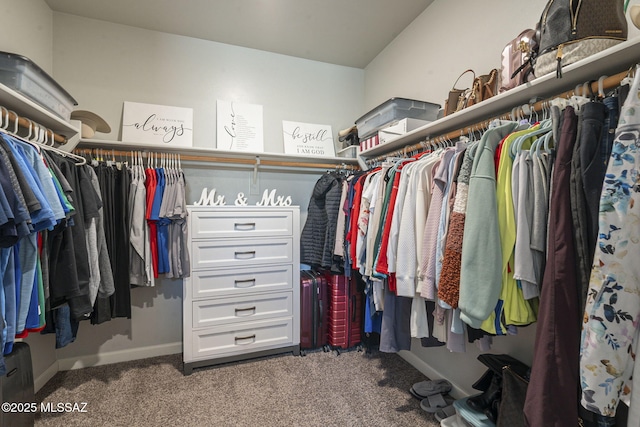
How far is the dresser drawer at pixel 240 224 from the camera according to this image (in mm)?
2021

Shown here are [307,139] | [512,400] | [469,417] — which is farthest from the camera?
A: [307,139]

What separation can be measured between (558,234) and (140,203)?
2.18 metres

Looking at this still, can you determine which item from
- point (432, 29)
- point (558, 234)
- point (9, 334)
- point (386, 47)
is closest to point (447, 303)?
point (558, 234)

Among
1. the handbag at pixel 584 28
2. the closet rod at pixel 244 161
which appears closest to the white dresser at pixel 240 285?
the closet rod at pixel 244 161

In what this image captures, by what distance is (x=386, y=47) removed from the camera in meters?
2.52

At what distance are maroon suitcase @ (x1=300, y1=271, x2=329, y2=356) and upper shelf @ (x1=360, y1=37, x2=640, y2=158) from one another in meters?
1.35

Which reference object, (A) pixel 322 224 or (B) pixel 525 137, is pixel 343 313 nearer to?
(A) pixel 322 224

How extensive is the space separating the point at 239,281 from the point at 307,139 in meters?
1.40

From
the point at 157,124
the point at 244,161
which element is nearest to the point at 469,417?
the point at 244,161

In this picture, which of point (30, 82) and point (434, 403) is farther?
point (434, 403)

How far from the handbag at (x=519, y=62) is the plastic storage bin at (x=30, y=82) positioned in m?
2.16

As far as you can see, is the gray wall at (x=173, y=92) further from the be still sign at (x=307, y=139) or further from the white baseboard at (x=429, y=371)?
the white baseboard at (x=429, y=371)

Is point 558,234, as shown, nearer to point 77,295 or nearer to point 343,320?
point 343,320

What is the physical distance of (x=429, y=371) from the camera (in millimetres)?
2012
